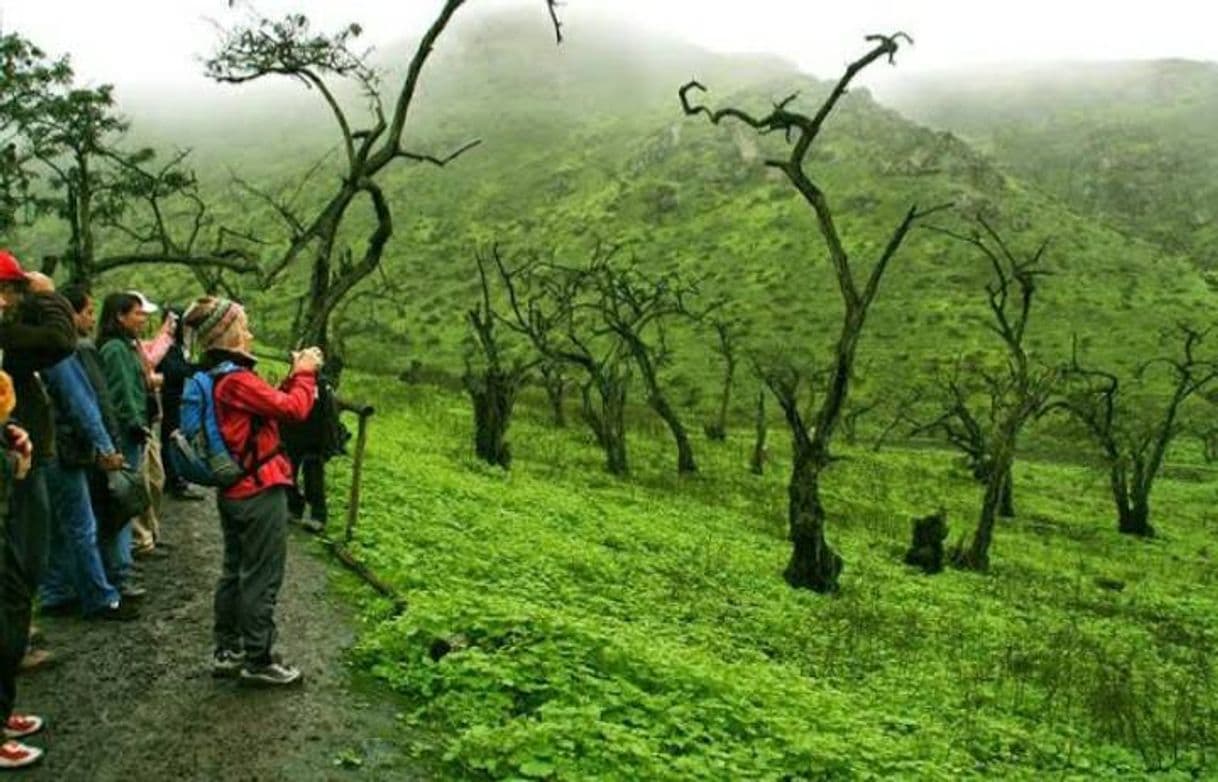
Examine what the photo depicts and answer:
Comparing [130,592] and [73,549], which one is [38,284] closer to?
[73,549]

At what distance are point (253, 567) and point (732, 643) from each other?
6.46 metres

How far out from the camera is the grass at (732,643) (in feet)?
23.6

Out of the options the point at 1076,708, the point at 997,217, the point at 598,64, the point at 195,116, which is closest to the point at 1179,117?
the point at 598,64

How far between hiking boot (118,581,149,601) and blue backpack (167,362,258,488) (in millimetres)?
2633

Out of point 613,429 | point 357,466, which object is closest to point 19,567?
point 357,466

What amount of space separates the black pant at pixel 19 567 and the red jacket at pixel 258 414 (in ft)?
3.56

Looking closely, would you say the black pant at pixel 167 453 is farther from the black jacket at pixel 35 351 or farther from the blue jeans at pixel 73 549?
the black jacket at pixel 35 351

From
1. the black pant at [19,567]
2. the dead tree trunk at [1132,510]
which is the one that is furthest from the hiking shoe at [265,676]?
the dead tree trunk at [1132,510]

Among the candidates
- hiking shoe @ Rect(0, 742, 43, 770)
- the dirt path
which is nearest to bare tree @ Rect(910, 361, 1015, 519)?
the dirt path

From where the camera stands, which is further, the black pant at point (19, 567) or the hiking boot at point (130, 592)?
the hiking boot at point (130, 592)

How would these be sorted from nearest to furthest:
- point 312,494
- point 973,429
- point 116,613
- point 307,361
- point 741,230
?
point 307,361
point 116,613
point 312,494
point 973,429
point 741,230

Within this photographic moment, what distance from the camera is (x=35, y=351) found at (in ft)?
21.5

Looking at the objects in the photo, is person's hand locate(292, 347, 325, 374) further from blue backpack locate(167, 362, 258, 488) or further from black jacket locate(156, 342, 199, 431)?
black jacket locate(156, 342, 199, 431)

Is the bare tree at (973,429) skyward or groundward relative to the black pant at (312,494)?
groundward
